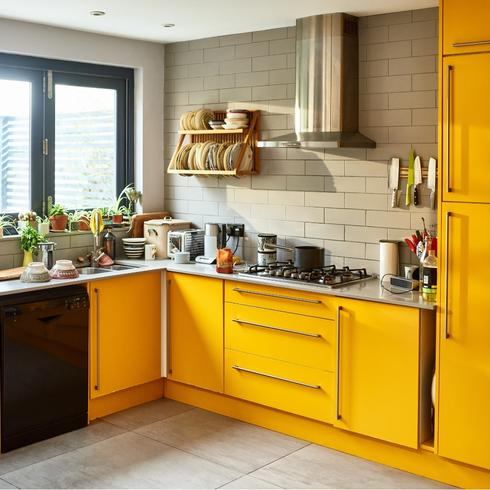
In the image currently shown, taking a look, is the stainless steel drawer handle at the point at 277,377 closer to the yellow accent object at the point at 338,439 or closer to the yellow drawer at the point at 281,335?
the yellow drawer at the point at 281,335

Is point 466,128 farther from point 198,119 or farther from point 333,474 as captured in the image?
point 198,119

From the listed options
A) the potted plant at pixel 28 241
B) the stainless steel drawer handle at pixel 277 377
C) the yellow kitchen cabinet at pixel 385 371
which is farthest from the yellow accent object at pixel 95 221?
the yellow kitchen cabinet at pixel 385 371

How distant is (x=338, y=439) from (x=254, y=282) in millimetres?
1019

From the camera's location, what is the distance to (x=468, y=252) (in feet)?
12.2

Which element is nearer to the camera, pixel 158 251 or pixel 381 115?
pixel 381 115

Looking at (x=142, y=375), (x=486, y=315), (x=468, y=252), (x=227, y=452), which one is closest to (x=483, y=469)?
(x=486, y=315)

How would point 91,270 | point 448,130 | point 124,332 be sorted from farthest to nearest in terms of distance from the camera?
1. point 91,270
2. point 124,332
3. point 448,130

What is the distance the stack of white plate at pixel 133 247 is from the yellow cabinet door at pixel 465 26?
2.64 meters

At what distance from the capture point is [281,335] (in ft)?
14.8

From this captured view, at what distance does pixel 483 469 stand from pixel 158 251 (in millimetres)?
2712

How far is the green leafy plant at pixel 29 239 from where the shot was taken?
4.89 m

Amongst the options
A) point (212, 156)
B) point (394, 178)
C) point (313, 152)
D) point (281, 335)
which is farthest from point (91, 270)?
point (394, 178)

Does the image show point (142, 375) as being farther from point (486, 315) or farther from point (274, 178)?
point (486, 315)

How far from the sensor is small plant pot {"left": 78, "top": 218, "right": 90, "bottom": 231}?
5.35 m
